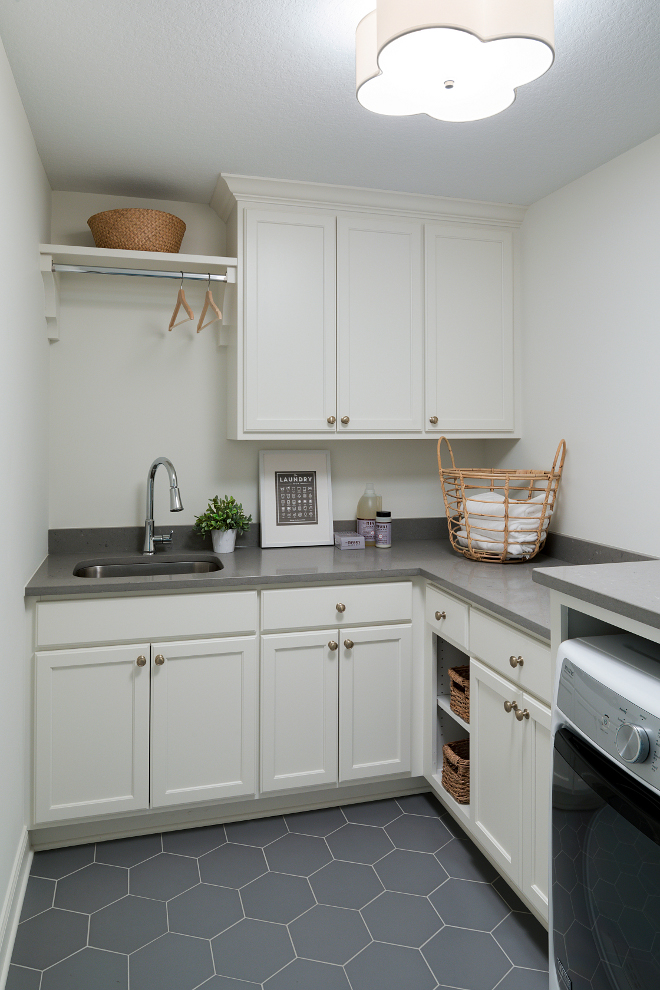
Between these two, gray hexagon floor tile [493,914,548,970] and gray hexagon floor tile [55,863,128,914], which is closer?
gray hexagon floor tile [493,914,548,970]

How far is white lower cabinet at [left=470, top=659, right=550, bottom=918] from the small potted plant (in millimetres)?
1083

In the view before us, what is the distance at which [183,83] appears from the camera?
5.89 ft

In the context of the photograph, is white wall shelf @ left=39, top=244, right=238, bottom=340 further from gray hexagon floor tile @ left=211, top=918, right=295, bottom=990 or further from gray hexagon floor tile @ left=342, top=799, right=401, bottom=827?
gray hexagon floor tile @ left=211, top=918, right=295, bottom=990

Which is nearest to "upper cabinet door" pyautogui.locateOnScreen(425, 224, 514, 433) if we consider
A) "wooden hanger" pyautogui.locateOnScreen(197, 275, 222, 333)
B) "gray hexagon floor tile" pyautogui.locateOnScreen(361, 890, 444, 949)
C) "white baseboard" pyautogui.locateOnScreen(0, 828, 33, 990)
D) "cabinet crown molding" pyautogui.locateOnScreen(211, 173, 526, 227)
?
"cabinet crown molding" pyautogui.locateOnScreen(211, 173, 526, 227)

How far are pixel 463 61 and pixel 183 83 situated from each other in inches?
32.3

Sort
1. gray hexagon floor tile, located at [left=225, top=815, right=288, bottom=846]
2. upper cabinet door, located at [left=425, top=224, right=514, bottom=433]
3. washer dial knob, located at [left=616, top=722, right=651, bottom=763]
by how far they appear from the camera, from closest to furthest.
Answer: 1. washer dial knob, located at [left=616, top=722, right=651, bottom=763]
2. gray hexagon floor tile, located at [left=225, top=815, right=288, bottom=846]
3. upper cabinet door, located at [left=425, top=224, right=514, bottom=433]

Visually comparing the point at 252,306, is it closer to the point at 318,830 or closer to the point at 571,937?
the point at 318,830

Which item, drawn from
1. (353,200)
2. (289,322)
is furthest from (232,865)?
(353,200)

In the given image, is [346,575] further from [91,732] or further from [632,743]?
[632,743]

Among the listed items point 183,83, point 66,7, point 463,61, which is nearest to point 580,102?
point 463,61

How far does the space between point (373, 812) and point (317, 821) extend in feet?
0.68

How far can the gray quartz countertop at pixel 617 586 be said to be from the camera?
111 centimetres

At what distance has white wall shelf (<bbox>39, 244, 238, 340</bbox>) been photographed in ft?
7.61

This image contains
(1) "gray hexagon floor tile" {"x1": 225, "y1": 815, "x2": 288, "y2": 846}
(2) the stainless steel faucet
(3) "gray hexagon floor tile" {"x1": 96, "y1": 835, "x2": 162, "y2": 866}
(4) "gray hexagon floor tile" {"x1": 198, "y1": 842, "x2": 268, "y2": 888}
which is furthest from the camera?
(2) the stainless steel faucet
